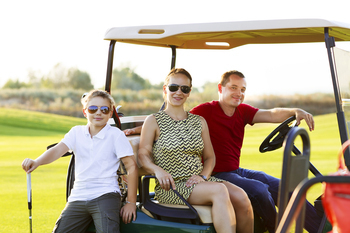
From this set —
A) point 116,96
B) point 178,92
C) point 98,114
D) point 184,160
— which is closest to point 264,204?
point 184,160

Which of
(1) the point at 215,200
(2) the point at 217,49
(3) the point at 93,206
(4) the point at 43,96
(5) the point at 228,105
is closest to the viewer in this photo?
(1) the point at 215,200

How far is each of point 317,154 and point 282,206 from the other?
39.6 ft

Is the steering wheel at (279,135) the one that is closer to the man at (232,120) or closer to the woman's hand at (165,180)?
the man at (232,120)

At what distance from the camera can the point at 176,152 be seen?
2.88 meters

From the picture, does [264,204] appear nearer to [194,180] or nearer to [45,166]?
[194,180]

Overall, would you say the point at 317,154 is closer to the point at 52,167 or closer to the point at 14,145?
the point at 52,167

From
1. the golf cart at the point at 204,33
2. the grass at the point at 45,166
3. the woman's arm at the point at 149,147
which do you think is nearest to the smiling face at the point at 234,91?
the golf cart at the point at 204,33

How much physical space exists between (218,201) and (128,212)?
65 centimetres

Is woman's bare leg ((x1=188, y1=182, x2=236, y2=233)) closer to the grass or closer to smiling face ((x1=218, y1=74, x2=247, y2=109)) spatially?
smiling face ((x1=218, y1=74, x2=247, y2=109))

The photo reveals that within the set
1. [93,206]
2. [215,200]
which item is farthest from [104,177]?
[215,200]

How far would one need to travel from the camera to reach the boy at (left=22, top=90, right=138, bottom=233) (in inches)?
111

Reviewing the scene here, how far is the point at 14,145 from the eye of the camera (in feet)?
49.0

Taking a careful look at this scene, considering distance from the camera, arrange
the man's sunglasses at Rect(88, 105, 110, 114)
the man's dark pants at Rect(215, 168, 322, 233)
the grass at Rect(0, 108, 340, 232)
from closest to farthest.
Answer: the man's sunglasses at Rect(88, 105, 110, 114)
the man's dark pants at Rect(215, 168, 322, 233)
the grass at Rect(0, 108, 340, 232)

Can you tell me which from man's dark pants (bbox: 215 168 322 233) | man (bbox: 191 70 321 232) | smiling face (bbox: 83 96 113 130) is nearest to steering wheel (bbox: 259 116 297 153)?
man (bbox: 191 70 321 232)
